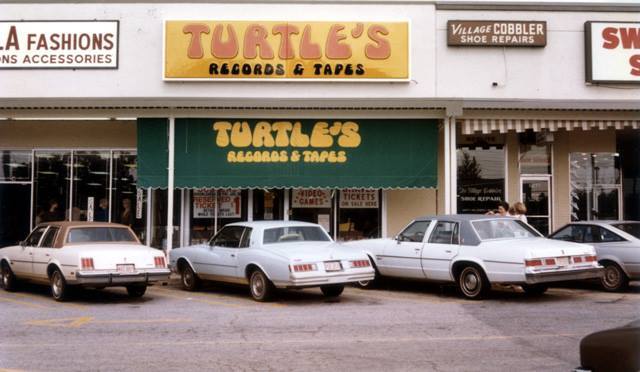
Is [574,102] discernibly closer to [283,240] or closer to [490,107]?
[490,107]

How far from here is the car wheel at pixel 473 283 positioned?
1181 centimetres

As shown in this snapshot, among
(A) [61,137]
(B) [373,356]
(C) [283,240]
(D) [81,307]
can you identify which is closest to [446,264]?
(C) [283,240]

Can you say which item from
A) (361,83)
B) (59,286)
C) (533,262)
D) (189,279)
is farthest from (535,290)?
(59,286)

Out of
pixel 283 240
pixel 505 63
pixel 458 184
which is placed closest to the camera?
pixel 283 240

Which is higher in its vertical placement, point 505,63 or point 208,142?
point 505,63

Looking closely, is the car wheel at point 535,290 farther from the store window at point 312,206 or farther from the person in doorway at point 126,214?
the person in doorway at point 126,214

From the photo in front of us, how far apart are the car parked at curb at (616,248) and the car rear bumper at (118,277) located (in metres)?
8.02

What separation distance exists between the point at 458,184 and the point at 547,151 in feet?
8.87

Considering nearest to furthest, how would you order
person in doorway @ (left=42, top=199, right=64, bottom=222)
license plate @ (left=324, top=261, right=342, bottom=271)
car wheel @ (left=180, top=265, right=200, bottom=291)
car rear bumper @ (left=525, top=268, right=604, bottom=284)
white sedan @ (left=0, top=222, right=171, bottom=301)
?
car rear bumper @ (left=525, top=268, right=604, bottom=284)
license plate @ (left=324, top=261, right=342, bottom=271)
white sedan @ (left=0, top=222, right=171, bottom=301)
car wheel @ (left=180, top=265, right=200, bottom=291)
person in doorway @ (left=42, top=199, right=64, bottom=222)

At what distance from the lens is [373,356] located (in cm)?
757

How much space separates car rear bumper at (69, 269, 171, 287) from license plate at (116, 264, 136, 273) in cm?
6

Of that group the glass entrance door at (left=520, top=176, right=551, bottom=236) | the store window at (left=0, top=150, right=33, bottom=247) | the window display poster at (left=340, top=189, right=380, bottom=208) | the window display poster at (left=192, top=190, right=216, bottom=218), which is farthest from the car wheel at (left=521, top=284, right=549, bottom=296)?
the store window at (left=0, top=150, right=33, bottom=247)

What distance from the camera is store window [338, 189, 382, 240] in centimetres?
1841

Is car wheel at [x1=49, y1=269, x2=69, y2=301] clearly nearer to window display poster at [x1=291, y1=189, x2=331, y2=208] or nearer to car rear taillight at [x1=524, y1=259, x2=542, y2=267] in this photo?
window display poster at [x1=291, y1=189, x2=331, y2=208]
